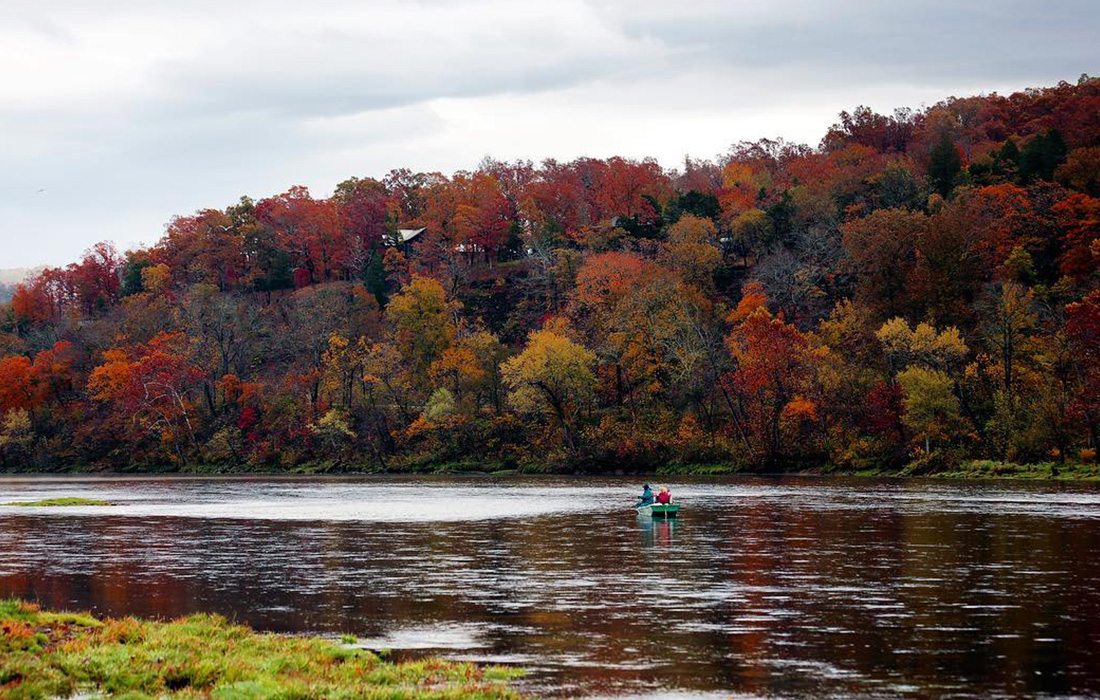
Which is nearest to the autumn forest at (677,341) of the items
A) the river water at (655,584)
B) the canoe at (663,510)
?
the river water at (655,584)

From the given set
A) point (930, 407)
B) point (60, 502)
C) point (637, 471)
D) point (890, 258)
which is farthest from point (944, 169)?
point (60, 502)

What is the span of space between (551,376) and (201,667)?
343ft

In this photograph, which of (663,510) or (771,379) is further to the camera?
(771,379)

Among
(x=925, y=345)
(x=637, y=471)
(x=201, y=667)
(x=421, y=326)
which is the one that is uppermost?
(x=421, y=326)

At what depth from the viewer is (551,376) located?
12575cm

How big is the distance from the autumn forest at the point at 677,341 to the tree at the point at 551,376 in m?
0.29

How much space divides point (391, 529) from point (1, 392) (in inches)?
5092

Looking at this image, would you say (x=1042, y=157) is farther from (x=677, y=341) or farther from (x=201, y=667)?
(x=201, y=667)

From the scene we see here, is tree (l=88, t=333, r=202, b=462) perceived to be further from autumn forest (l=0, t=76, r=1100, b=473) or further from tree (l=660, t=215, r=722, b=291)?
tree (l=660, t=215, r=722, b=291)

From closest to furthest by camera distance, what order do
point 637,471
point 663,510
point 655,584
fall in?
point 655,584, point 663,510, point 637,471

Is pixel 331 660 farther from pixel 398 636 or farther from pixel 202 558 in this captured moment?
pixel 202 558

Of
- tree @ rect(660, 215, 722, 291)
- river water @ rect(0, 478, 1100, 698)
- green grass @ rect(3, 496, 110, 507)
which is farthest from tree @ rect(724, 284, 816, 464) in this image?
green grass @ rect(3, 496, 110, 507)

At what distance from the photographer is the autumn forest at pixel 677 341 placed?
10788 cm

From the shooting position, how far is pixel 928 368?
108m
